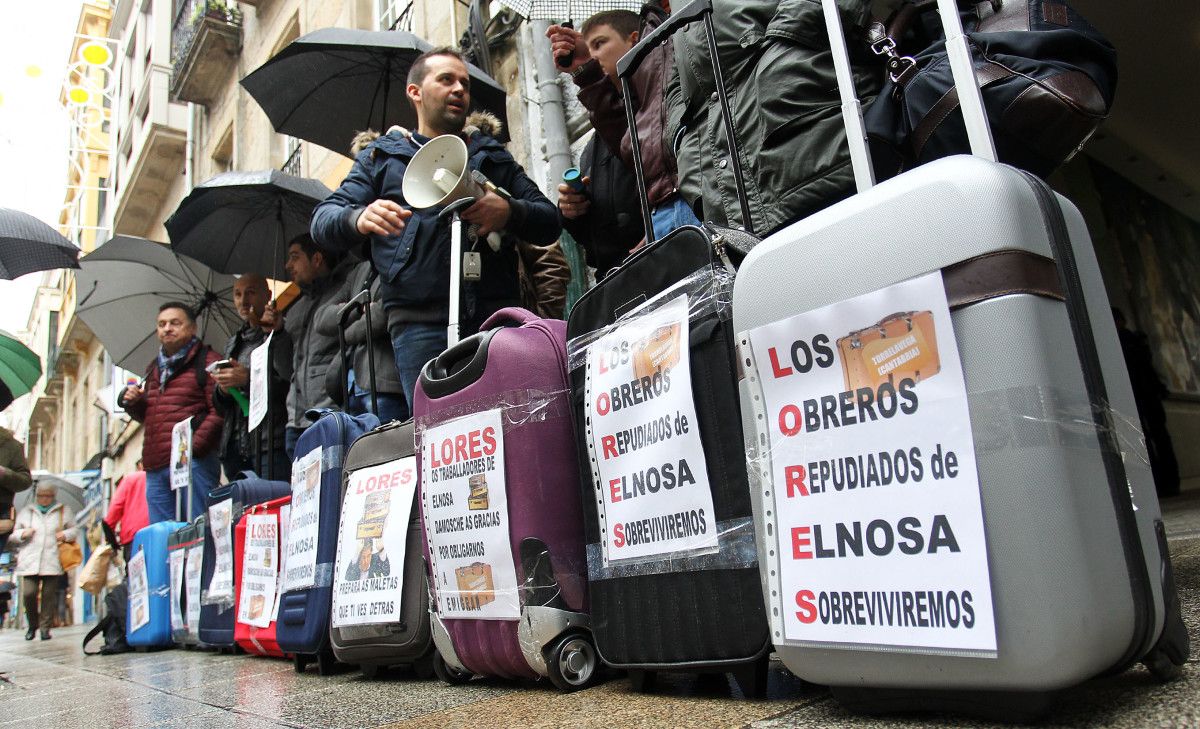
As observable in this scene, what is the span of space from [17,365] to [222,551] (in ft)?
11.2

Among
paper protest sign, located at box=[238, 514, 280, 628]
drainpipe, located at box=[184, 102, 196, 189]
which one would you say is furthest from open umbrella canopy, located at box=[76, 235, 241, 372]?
drainpipe, located at box=[184, 102, 196, 189]

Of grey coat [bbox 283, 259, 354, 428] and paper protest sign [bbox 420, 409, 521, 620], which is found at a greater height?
grey coat [bbox 283, 259, 354, 428]

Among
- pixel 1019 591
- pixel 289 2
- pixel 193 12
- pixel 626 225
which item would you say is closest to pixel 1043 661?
pixel 1019 591

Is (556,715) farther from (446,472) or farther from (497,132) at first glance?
(497,132)

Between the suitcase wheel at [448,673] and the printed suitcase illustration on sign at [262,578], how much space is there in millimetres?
1279

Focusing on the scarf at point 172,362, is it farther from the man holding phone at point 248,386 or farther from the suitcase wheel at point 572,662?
the suitcase wheel at point 572,662

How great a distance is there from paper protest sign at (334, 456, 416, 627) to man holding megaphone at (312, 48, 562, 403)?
1.70 ft

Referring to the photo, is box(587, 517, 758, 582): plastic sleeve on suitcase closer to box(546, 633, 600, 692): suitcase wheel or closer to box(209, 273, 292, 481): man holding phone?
box(546, 633, 600, 692): suitcase wheel

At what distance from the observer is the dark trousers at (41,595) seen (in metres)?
9.50

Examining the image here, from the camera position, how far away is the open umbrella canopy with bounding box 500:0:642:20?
3773 mm

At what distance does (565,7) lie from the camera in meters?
3.87

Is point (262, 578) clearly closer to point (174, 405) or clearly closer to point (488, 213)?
point (488, 213)

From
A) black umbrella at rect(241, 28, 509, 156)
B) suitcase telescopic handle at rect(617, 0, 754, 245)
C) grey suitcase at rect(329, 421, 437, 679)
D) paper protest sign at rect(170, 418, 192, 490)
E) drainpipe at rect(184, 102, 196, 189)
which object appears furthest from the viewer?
drainpipe at rect(184, 102, 196, 189)

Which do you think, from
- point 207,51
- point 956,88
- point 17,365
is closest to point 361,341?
point 956,88
